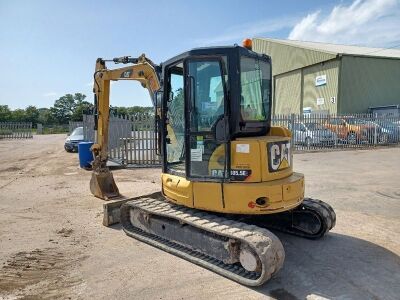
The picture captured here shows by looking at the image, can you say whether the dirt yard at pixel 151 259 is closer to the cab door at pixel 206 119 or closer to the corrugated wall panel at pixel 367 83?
the cab door at pixel 206 119

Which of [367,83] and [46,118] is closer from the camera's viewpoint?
[367,83]

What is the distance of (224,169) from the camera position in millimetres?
4676

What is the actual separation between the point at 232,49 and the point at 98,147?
184 inches

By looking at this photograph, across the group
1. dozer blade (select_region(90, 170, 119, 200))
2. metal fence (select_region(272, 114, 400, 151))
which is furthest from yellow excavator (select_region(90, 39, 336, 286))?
metal fence (select_region(272, 114, 400, 151))

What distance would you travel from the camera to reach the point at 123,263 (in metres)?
4.83

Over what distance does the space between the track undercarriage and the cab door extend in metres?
0.67

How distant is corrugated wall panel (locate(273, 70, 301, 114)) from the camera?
32062mm

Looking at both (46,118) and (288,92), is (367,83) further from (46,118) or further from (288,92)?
(46,118)

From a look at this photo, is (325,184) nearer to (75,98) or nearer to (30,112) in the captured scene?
(30,112)

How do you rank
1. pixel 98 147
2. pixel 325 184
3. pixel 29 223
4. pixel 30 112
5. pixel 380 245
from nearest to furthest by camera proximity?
pixel 380 245 → pixel 29 223 → pixel 98 147 → pixel 325 184 → pixel 30 112

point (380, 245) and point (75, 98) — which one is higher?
point (75, 98)

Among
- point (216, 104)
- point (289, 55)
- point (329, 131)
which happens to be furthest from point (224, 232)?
point (289, 55)

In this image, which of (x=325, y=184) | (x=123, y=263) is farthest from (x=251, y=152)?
(x=325, y=184)

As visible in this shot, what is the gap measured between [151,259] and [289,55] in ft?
100
